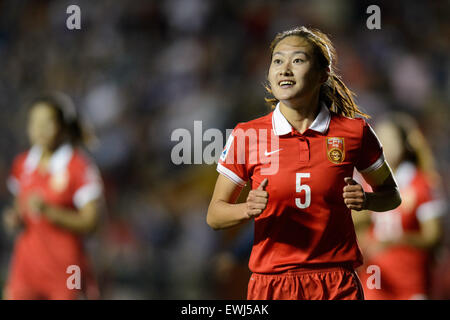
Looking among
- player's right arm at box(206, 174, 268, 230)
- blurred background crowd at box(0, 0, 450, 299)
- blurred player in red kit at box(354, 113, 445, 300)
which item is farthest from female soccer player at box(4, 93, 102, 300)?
blurred player in red kit at box(354, 113, 445, 300)

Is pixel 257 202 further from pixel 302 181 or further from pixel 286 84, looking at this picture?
pixel 286 84

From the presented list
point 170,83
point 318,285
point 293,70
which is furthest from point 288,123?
point 170,83

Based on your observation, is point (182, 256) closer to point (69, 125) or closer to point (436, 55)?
point (69, 125)

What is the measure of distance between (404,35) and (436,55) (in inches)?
15.4

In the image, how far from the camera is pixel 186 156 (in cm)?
485

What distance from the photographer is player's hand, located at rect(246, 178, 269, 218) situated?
65.6 inches

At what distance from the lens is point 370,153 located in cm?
198

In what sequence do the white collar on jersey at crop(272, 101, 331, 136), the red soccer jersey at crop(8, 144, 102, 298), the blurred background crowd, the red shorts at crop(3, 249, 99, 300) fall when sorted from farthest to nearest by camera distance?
the blurred background crowd, the red soccer jersey at crop(8, 144, 102, 298), the red shorts at crop(3, 249, 99, 300), the white collar on jersey at crop(272, 101, 331, 136)

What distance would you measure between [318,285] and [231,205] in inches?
→ 15.1

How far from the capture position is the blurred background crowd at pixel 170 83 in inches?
201

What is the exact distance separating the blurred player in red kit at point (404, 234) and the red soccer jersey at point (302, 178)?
5.52ft

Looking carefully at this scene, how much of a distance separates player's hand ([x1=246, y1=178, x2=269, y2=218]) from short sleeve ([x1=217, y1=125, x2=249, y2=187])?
25 cm

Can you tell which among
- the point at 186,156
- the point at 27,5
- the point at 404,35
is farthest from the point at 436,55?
the point at 27,5

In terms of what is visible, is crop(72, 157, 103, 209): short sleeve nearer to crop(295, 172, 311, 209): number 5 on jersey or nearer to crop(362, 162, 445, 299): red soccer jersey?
crop(362, 162, 445, 299): red soccer jersey
